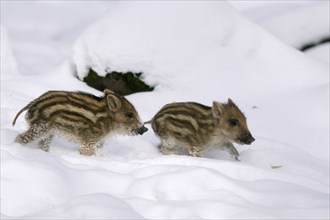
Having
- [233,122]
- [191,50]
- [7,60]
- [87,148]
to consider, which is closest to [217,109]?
[233,122]

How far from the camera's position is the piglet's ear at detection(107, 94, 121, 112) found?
528 cm

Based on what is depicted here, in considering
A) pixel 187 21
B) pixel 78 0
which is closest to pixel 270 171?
pixel 187 21

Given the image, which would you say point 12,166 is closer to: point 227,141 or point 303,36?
point 227,141

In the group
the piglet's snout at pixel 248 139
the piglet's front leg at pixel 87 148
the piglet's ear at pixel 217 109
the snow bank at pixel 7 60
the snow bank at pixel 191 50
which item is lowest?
the snow bank at pixel 7 60

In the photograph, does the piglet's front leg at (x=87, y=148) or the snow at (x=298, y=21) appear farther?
the snow at (x=298, y=21)

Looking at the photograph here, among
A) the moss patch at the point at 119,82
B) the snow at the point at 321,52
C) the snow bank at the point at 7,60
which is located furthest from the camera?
the snow at the point at 321,52

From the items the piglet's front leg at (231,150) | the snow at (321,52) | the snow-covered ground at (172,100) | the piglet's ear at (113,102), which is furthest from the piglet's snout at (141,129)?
the snow at (321,52)

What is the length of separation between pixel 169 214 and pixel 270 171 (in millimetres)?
1162

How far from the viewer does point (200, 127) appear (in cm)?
549

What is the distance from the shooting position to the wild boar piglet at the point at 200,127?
545 cm

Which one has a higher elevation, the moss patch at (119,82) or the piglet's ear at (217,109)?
the piglet's ear at (217,109)

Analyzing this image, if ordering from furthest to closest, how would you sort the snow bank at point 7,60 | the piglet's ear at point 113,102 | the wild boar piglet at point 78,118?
the snow bank at point 7,60 → the piglet's ear at point 113,102 → the wild boar piglet at point 78,118

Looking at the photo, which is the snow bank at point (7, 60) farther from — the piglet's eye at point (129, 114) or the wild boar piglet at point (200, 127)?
the wild boar piglet at point (200, 127)

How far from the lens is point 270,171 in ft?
15.8
